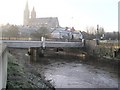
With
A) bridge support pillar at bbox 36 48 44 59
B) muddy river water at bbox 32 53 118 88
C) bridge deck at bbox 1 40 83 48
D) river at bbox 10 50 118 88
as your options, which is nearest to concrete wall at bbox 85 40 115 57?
bridge deck at bbox 1 40 83 48

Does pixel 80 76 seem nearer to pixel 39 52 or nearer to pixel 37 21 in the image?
pixel 39 52

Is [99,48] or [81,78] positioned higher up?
[99,48]

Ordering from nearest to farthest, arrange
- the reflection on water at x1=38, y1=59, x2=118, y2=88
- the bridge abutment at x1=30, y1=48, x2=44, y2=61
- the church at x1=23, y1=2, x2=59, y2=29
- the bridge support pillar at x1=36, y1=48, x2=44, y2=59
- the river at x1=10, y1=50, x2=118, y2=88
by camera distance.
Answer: the reflection on water at x1=38, y1=59, x2=118, y2=88 → the river at x1=10, y1=50, x2=118, y2=88 → the bridge support pillar at x1=36, y1=48, x2=44, y2=59 → the bridge abutment at x1=30, y1=48, x2=44, y2=61 → the church at x1=23, y1=2, x2=59, y2=29

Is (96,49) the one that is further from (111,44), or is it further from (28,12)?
(28,12)

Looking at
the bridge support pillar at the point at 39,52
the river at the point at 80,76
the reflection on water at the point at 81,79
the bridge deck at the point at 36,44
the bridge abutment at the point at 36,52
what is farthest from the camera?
the bridge abutment at the point at 36,52

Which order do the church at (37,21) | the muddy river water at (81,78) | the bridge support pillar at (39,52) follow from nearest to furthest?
the muddy river water at (81,78), the bridge support pillar at (39,52), the church at (37,21)

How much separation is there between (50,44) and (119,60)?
645 inches

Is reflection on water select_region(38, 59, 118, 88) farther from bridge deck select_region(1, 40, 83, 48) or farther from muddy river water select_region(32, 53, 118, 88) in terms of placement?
bridge deck select_region(1, 40, 83, 48)

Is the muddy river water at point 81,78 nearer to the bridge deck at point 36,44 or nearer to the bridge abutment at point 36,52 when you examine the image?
the bridge deck at point 36,44

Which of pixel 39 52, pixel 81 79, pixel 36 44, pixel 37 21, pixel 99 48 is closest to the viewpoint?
pixel 81 79

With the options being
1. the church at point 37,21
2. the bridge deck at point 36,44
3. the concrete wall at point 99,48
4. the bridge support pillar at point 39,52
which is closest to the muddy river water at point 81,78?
the concrete wall at point 99,48

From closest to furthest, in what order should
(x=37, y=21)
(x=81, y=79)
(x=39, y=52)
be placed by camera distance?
(x=81, y=79) < (x=39, y=52) < (x=37, y=21)

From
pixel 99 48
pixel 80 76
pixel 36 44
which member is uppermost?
pixel 36 44

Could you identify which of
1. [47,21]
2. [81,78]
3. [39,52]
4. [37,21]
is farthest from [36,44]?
[37,21]
